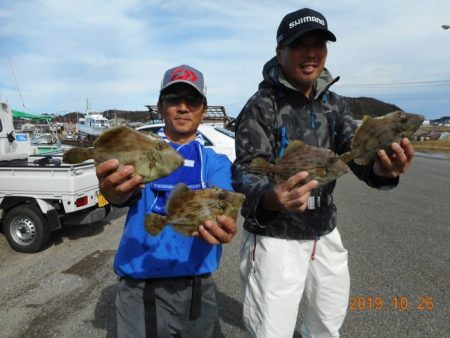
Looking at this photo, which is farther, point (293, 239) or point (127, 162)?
point (293, 239)

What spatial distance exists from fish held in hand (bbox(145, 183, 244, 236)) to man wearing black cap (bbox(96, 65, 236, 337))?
8.5 inches

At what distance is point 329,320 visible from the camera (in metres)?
2.54

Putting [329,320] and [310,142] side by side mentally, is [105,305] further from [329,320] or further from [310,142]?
[310,142]

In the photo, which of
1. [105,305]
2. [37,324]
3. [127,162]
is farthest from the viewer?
[105,305]

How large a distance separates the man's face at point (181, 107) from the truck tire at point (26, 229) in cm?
445

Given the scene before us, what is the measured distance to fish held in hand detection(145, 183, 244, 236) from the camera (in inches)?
75.5

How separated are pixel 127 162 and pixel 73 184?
4.11 m

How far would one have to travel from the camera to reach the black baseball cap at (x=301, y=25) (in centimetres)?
216

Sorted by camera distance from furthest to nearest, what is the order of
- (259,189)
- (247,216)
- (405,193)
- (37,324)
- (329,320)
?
(405,193)
(37,324)
(329,320)
(247,216)
(259,189)

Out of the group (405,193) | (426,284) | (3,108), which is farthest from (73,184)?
(405,193)

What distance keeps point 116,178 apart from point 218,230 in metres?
0.60

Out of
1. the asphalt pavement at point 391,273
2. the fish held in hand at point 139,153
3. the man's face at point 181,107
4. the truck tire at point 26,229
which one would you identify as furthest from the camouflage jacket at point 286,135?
the truck tire at point 26,229

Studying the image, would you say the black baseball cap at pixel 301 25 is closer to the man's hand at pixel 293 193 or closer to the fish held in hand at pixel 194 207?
the man's hand at pixel 293 193

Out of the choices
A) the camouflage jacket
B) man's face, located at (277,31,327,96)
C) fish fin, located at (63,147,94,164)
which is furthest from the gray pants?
man's face, located at (277,31,327,96)
